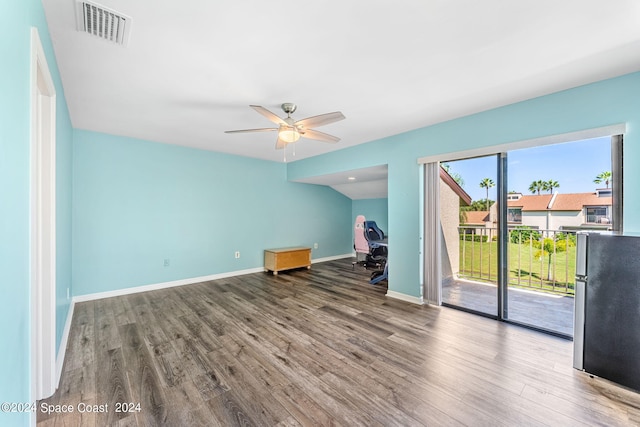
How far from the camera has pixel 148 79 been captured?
7.60 ft

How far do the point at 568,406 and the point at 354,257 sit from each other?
570 centimetres

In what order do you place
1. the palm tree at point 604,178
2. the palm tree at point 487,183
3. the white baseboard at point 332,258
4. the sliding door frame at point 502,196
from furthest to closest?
the white baseboard at point 332,258, the palm tree at point 487,183, the palm tree at point 604,178, the sliding door frame at point 502,196

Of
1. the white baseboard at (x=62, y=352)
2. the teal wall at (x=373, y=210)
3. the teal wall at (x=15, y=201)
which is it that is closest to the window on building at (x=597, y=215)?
the teal wall at (x=373, y=210)

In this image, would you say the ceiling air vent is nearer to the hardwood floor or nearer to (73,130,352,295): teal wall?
the hardwood floor

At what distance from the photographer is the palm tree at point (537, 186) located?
2922mm

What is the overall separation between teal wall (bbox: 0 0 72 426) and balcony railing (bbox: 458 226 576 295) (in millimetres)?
4019

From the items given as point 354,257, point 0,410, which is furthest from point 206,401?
point 354,257

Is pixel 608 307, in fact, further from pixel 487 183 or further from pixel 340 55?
pixel 340 55

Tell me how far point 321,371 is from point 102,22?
2964 millimetres

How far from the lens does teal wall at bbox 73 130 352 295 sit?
3.79m

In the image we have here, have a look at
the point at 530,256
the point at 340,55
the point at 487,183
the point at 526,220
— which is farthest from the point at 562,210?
the point at 340,55

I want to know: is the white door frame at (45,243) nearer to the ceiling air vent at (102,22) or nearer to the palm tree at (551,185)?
the ceiling air vent at (102,22)

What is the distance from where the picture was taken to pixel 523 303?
3447mm

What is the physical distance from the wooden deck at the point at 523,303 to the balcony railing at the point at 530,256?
6.0 inches
